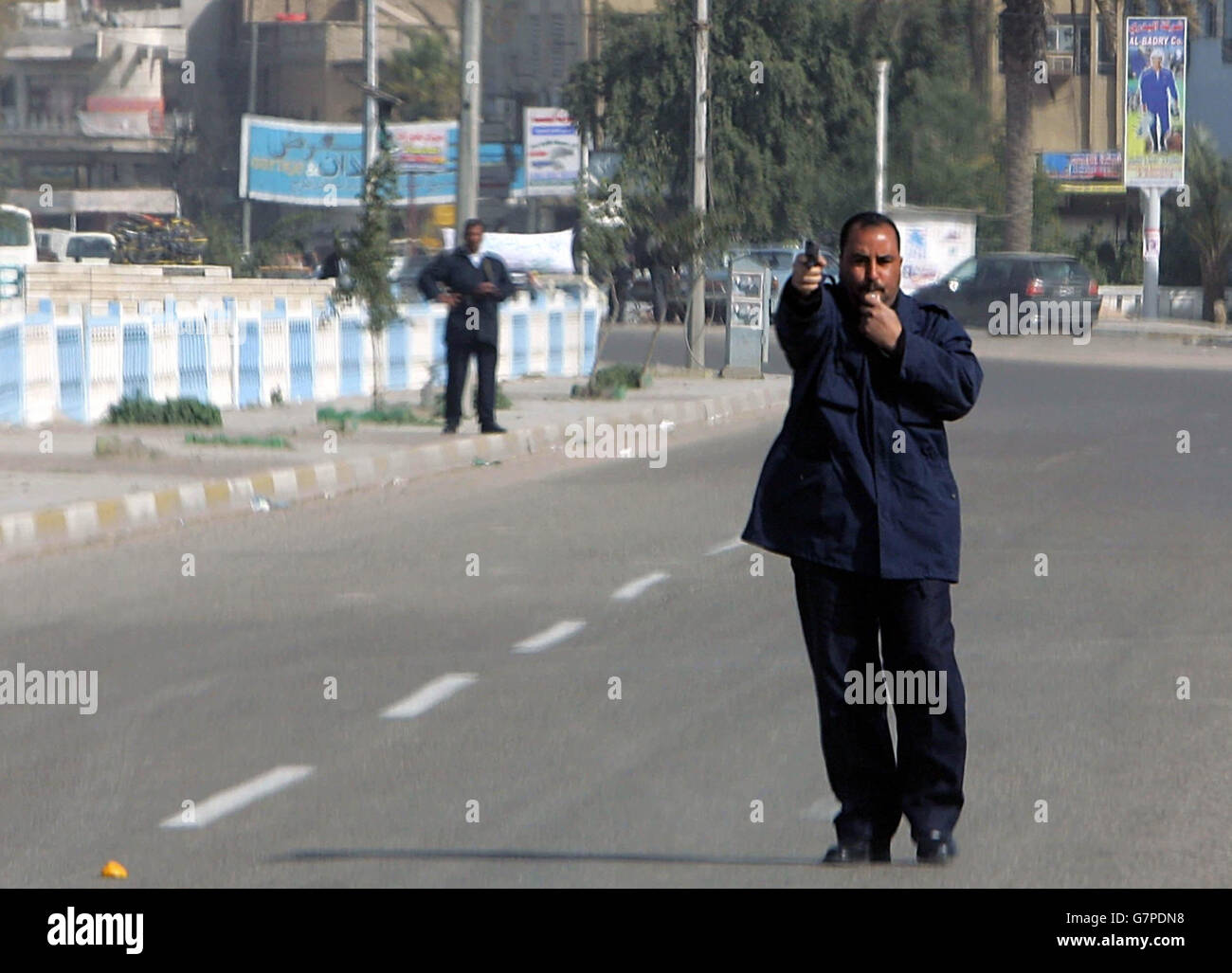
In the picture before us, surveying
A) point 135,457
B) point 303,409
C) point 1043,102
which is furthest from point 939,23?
point 135,457

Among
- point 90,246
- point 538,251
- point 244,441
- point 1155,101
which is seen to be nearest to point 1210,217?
point 1155,101

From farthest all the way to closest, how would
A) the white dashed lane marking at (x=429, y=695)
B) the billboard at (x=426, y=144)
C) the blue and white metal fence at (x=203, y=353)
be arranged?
the billboard at (x=426, y=144) → the blue and white metal fence at (x=203, y=353) → the white dashed lane marking at (x=429, y=695)

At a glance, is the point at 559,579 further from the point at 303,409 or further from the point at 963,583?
the point at 303,409

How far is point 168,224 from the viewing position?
55.1m

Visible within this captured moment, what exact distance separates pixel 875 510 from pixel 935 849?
926 mm

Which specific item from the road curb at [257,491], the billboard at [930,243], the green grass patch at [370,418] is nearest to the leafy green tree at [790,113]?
the billboard at [930,243]

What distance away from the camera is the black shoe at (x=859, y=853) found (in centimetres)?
554

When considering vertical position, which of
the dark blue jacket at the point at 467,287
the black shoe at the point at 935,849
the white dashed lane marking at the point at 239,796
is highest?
the dark blue jacket at the point at 467,287

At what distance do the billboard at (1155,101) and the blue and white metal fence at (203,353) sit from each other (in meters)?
21.1

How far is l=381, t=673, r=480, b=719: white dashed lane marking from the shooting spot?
7887mm

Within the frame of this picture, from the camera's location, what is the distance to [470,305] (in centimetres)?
1859

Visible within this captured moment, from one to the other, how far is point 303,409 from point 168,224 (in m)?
33.9

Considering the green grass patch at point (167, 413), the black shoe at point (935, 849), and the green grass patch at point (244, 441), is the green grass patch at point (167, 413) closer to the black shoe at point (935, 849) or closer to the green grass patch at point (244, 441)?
the green grass patch at point (244, 441)
